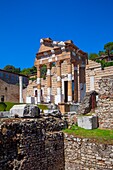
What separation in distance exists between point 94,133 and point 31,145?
241 cm

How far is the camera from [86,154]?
8148mm

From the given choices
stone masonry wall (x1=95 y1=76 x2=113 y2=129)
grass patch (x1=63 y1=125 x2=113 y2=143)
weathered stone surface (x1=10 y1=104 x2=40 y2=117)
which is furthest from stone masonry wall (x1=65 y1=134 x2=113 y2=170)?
weathered stone surface (x1=10 y1=104 x2=40 y2=117)

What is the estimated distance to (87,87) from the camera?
94.3 feet

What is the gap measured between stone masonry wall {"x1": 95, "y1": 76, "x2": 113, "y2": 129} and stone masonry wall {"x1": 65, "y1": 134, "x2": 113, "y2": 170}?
1448 millimetres

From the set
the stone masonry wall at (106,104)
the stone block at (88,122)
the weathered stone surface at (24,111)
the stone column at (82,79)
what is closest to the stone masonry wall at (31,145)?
the weathered stone surface at (24,111)

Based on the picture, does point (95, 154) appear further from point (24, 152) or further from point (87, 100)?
point (87, 100)

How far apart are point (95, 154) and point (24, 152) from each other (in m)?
2.47

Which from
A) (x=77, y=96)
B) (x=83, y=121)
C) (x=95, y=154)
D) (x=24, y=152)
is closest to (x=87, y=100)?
(x=83, y=121)

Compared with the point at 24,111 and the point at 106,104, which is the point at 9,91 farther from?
the point at 106,104

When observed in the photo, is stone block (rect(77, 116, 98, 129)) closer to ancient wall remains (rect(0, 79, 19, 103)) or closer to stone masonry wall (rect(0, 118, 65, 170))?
stone masonry wall (rect(0, 118, 65, 170))

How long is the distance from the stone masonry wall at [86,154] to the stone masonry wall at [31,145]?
1.03 feet

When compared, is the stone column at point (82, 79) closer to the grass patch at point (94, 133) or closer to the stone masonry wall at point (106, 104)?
the stone masonry wall at point (106, 104)

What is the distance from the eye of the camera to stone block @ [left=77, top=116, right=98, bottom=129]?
9.18 meters

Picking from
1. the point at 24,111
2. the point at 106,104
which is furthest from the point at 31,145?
the point at 106,104
